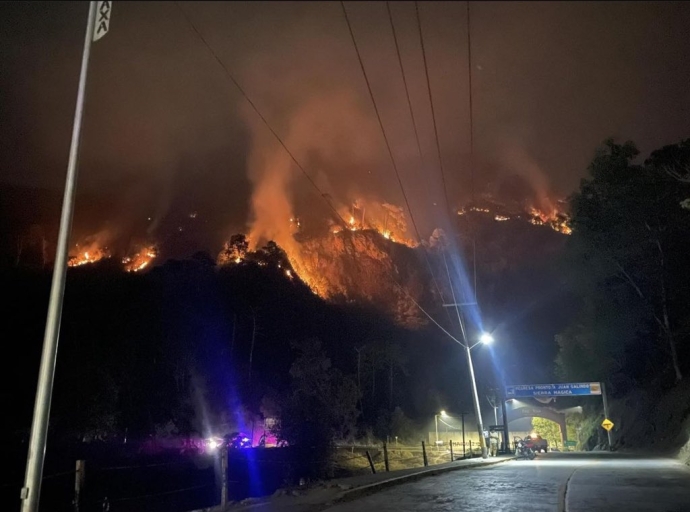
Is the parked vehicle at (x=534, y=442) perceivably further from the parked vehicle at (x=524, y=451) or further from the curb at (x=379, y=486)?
the curb at (x=379, y=486)

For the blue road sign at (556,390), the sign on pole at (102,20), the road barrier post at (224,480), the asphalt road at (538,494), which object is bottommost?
the asphalt road at (538,494)

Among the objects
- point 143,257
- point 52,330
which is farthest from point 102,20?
point 143,257

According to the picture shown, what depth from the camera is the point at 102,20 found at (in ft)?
26.1

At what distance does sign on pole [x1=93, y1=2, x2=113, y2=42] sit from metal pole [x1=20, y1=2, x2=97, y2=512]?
9cm

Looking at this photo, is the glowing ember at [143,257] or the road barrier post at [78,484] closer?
the road barrier post at [78,484]

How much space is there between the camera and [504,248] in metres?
139

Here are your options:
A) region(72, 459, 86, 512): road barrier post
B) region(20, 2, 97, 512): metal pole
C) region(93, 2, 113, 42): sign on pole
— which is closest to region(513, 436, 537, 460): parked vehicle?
region(72, 459, 86, 512): road barrier post

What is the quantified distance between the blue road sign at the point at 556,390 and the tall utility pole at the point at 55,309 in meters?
45.6

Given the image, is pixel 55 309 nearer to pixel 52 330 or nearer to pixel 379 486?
pixel 52 330

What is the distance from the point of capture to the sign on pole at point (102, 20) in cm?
793

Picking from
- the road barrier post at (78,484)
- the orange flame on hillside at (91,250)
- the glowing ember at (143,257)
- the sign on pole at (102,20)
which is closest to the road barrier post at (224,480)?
the road barrier post at (78,484)

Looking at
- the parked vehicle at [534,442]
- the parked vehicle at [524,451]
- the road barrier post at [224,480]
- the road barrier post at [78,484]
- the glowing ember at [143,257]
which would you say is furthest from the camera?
the glowing ember at [143,257]

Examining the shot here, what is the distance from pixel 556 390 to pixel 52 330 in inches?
1807

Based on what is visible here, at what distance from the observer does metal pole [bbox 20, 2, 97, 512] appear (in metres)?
6.48
